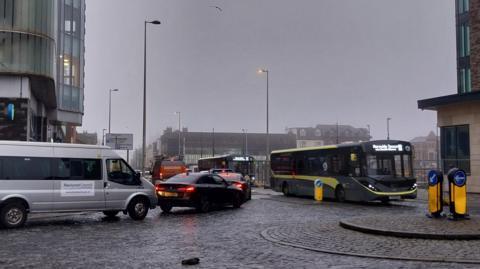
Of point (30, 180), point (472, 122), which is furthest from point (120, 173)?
point (472, 122)

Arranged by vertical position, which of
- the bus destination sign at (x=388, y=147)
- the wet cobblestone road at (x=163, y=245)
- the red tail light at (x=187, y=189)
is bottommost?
the wet cobblestone road at (x=163, y=245)

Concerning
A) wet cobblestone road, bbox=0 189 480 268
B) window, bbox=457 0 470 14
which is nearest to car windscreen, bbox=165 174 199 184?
wet cobblestone road, bbox=0 189 480 268

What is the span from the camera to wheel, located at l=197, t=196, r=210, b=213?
776 inches

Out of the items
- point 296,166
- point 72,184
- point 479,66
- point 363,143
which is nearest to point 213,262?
point 72,184

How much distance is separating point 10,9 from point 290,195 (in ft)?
56.5

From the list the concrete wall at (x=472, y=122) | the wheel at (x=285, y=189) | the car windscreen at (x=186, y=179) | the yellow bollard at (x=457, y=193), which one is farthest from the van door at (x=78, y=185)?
the concrete wall at (x=472, y=122)

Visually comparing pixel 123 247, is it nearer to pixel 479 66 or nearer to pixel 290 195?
pixel 290 195

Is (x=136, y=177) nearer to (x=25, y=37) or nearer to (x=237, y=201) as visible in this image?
(x=237, y=201)

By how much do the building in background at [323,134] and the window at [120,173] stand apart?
117m

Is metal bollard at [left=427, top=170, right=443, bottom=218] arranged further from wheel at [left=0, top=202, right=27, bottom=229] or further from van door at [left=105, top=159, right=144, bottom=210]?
wheel at [left=0, top=202, right=27, bottom=229]

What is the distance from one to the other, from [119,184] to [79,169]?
136 centimetres

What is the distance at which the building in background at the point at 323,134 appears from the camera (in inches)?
5290

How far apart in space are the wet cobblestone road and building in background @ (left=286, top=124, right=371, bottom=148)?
389 feet

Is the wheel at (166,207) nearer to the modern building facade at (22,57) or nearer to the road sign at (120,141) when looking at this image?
the modern building facade at (22,57)
